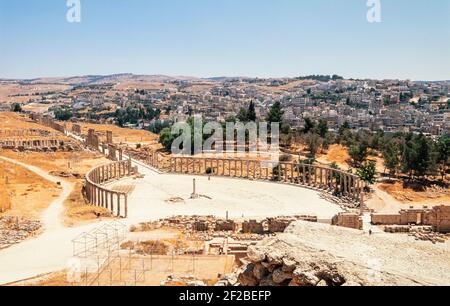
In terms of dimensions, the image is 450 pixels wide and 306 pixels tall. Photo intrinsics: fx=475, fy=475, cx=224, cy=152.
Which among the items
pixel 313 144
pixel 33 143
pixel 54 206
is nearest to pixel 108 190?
pixel 54 206

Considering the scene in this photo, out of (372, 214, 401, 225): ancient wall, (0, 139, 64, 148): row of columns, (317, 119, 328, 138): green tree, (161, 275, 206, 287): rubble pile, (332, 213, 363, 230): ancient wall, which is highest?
(317, 119, 328, 138): green tree

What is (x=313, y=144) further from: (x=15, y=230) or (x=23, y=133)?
(x=23, y=133)

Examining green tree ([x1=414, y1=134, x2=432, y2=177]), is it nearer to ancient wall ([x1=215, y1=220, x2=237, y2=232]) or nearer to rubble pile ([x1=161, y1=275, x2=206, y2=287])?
ancient wall ([x1=215, y1=220, x2=237, y2=232])

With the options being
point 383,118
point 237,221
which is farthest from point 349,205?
point 383,118

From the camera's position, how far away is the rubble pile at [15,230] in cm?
3250

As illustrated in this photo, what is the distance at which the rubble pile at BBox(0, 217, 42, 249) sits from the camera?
107 feet

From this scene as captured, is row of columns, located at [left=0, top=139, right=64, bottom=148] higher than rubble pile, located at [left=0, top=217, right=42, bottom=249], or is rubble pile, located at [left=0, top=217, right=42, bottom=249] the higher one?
row of columns, located at [left=0, top=139, right=64, bottom=148]

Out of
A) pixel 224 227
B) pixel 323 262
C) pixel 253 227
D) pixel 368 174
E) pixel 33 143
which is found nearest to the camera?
pixel 323 262

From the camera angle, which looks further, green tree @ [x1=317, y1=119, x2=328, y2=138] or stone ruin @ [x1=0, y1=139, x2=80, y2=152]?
green tree @ [x1=317, y1=119, x2=328, y2=138]

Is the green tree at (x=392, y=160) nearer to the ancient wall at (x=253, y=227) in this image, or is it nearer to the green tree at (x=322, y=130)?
the green tree at (x=322, y=130)

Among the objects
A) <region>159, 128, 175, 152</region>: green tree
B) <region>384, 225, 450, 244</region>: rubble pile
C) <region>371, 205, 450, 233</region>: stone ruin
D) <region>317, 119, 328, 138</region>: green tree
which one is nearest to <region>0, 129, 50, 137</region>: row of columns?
<region>159, 128, 175, 152</region>: green tree

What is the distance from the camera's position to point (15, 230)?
34.5 metres

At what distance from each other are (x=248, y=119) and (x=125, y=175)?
1521 inches

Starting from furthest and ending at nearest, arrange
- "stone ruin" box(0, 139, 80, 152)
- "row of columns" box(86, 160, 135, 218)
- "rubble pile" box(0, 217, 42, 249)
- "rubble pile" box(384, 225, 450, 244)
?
"stone ruin" box(0, 139, 80, 152), "row of columns" box(86, 160, 135, 218), "rubble pile" box(384, 225, 450, 244), "rubble pile" box(0, 217, 42, 249)
